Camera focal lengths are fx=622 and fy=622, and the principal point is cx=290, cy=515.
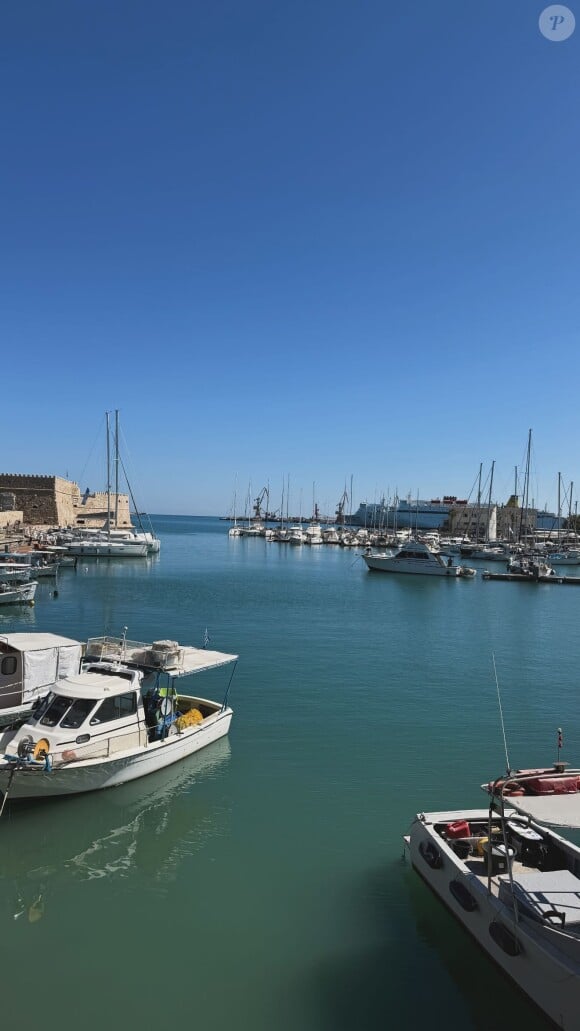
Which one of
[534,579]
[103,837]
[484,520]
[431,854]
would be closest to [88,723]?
[103,837]

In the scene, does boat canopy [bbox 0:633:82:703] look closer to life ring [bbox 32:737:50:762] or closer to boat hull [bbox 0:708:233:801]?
life ring [bbox 32:737:50:762]

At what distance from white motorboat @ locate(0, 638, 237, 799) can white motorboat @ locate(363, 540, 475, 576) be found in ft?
186

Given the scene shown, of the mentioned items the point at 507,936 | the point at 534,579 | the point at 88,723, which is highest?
the point at 88,723

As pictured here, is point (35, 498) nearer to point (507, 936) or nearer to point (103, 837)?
point (103, 837)

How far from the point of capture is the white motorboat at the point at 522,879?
750 cm

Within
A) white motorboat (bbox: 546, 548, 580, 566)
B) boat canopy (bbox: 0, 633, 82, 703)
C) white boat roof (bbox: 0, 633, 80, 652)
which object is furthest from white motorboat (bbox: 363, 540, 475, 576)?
boat canopy (bbox: 0, 633, 82, 703)

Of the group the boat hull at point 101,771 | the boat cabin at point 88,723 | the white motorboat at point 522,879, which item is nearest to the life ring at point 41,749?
the boat cabin at point 88,723

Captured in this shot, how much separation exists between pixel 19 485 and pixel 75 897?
299ft

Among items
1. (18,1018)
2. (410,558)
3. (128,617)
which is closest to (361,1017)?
(18,1018)

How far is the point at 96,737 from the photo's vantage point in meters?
13.3

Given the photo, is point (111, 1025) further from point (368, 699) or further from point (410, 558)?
point (410, 558)

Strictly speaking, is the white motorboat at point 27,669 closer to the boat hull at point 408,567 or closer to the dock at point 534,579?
the boat hull at point 408,567

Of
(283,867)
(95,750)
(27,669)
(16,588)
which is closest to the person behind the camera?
(283,867)

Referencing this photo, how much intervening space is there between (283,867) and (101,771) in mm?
4438
